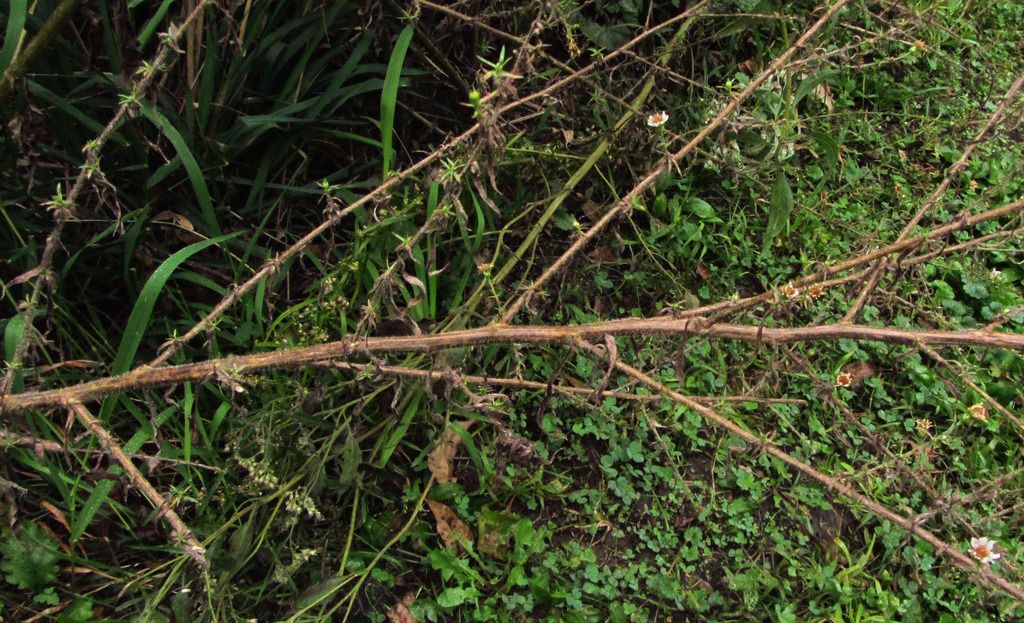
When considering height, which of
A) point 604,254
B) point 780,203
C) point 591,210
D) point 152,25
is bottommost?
point 604,254

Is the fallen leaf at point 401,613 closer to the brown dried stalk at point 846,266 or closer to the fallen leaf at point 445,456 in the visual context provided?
the fallen leaf at point 445,456

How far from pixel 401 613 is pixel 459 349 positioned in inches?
29.6

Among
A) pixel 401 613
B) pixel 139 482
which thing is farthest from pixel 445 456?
pixel 139 482

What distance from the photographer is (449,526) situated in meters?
Answer: 2.24

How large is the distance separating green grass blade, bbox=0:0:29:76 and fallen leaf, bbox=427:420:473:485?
1.31 m

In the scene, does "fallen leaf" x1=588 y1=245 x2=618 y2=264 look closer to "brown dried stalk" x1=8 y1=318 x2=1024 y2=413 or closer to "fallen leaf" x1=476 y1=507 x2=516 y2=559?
"fallen leaf" x1=476 y1=507 x2=516 y2=559

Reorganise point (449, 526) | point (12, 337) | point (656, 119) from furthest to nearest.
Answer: point (656, 119) < point (449, 526) < point (12, 337)

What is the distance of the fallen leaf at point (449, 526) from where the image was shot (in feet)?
7.29

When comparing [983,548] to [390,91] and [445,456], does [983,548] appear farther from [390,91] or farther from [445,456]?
[390,91]

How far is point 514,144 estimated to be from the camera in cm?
249

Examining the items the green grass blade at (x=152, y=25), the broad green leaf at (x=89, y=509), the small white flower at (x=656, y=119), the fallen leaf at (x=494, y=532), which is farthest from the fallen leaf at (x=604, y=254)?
the broad green leaf at (x=89, y=509)

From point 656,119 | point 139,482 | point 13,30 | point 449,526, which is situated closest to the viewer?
point 139,482

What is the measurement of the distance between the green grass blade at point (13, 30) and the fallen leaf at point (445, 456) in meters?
1.31

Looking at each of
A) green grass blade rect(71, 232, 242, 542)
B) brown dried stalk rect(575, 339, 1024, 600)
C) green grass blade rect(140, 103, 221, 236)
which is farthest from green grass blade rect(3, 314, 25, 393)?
brown dried stalk rect(575, 339, 1024, 600)
